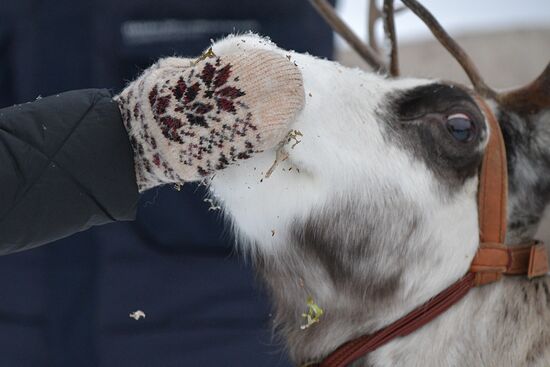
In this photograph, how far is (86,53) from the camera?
1.56 m

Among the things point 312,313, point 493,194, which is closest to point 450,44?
point 493,194

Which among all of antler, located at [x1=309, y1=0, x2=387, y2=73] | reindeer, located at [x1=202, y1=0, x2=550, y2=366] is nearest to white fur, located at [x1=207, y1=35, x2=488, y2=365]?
reindeer, located at [x1=202, y1=0, x2=550, y2=366]

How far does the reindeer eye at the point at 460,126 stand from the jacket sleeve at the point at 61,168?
44cm

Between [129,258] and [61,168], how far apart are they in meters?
0.70

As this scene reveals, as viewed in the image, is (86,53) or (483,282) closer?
(483,282)

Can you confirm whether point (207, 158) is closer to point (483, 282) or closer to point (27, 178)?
point (27, 178)

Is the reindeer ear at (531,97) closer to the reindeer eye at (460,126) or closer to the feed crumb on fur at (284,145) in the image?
the reindeer eye at (460,126)

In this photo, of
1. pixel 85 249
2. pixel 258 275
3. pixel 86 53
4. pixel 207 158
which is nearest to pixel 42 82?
pixel 86 53

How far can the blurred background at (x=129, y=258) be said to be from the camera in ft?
5.08

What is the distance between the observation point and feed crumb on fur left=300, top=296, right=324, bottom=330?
1092 mm

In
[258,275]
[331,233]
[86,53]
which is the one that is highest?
[86,53]

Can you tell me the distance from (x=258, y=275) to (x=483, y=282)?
0.33 m

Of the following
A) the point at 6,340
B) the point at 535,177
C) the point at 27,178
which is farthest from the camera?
the point at 6,340

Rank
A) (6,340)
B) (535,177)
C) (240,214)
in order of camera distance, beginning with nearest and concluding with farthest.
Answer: (240,214) → (535,177) → (6,340)
